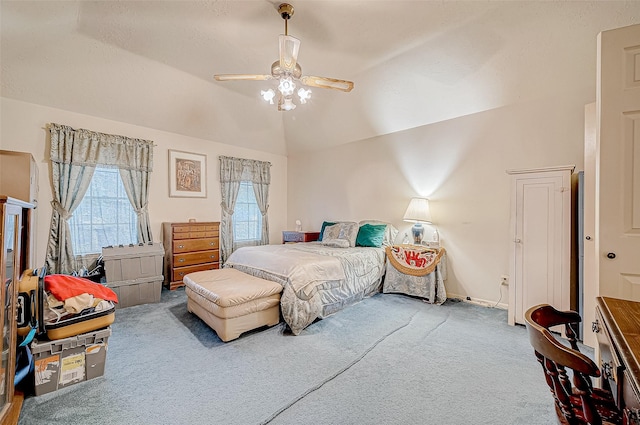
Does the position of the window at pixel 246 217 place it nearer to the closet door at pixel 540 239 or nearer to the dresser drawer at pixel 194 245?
the dresser drawer at pixel 194 245

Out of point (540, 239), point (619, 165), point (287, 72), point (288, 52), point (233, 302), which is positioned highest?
point (288, 52)

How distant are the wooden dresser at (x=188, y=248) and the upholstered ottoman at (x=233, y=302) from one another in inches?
55.9

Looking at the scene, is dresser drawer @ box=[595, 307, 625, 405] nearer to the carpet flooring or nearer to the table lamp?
the carpet flooring

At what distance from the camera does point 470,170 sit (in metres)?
3.70

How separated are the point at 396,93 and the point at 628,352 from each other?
3717 mm

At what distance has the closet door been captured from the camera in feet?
8.64

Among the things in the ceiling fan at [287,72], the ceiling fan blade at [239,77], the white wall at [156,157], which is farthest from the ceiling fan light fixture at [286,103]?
the white wall at [156,157]

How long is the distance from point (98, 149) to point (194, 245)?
1.91 meters

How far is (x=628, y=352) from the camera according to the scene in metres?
0.75

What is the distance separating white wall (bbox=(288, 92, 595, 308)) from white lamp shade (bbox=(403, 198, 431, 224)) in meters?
0.22

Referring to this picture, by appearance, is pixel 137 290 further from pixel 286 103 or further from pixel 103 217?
pixel 286 103

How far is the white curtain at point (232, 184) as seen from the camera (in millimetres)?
5273

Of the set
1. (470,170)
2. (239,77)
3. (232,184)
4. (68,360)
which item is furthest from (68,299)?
(470,170)

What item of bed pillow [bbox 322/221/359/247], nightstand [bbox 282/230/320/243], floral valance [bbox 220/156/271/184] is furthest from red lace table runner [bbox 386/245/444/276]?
floral valance [bbox 220/156/271/184]
